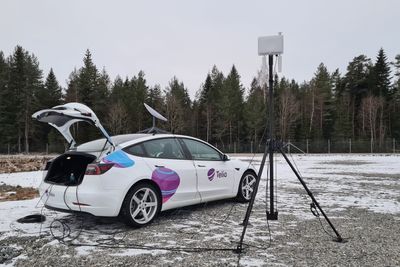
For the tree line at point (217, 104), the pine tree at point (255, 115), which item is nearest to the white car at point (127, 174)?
the tree line at point (217, 104)

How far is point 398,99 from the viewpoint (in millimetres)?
54750

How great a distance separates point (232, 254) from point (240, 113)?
51628 millimetres

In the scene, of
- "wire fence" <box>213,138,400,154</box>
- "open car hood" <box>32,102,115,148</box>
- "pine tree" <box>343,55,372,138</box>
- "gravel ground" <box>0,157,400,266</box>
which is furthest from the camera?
"pine tree" <box>343,55,372,138</box>

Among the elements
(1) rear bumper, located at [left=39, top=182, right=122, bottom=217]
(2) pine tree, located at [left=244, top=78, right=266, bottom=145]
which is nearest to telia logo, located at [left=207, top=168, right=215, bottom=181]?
(1) rear bumper, located at [left=39, top=182, right=122, bottom=217]

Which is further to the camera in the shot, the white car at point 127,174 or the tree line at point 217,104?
the tree line at point 217,104

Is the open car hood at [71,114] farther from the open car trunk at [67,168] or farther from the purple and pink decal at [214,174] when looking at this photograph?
the purple and pink decal at [214,174]

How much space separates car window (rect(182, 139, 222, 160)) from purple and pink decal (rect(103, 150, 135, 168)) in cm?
144

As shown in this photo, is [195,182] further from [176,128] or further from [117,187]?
[176,128]

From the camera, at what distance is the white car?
4621mm

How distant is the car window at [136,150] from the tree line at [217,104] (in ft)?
140

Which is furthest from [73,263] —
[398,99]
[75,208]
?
[398,99]

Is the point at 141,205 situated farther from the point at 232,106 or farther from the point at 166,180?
the point at 232,106

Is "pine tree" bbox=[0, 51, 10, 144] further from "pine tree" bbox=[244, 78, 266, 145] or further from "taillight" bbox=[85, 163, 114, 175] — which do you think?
Answer: "taillight" bbox=[85, 163, 114, 175]

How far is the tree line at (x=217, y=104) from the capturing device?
50156 mm
